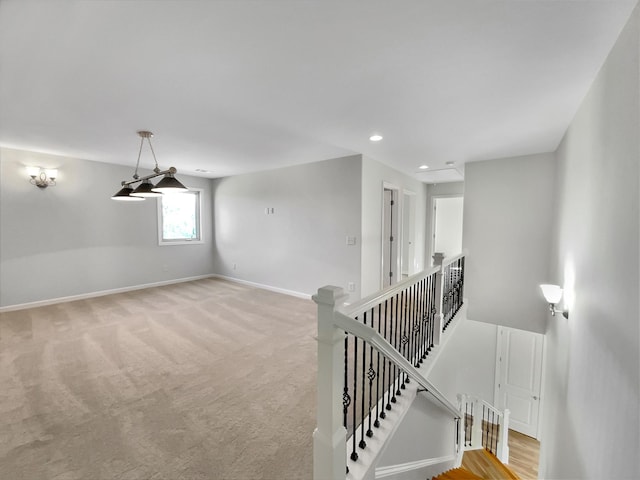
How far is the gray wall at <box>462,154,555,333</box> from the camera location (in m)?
3.94

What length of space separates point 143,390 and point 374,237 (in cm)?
358

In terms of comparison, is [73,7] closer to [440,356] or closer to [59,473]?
[59,473]

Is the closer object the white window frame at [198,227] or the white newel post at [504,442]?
the white newel post at [504,442]

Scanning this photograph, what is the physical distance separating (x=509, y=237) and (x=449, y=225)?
3.61 m

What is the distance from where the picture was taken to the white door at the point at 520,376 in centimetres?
484

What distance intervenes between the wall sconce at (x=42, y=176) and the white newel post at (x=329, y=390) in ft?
18.1

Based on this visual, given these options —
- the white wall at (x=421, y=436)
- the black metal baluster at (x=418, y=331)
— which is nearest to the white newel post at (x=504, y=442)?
the white wall at (x=421, y=436)

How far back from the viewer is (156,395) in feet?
7.44

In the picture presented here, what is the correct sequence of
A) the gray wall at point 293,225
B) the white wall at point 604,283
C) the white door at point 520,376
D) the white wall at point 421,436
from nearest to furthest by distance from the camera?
1. the white wall at point 604,283
2. the white wall at point 421,436
3. the gray wall at point 293,225
4. the white door at point 520,376

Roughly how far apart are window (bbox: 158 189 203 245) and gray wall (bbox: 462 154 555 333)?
19.3ft

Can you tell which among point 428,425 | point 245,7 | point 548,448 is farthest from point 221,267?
point 548,448

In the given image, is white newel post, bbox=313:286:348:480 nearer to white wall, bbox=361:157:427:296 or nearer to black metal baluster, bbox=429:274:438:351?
black metal baluster, bbox=429:274:438:351

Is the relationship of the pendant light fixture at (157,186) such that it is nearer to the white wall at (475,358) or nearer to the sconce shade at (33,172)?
the sconce shade at (33,172)

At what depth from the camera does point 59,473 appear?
1555mm
